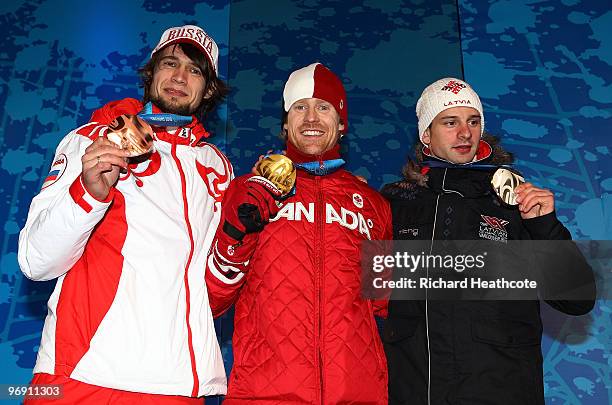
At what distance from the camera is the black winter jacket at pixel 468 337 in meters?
1.94

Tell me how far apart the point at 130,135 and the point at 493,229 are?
120 centimetres

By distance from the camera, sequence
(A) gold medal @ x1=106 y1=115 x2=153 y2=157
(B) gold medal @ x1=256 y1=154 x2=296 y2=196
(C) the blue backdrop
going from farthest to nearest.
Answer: (C) the blue backdrop
(B) gold medal @ x1=256 y1=154 x2=296 y2=196
(A) gold medal @ x1=106 y1=115 x2=153 y2=157

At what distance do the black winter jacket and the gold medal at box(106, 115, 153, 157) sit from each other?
0.98m

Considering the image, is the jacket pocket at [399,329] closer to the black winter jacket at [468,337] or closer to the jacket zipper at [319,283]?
the black winter jacket at [468,337]

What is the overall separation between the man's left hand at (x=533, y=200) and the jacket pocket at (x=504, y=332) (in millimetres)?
341

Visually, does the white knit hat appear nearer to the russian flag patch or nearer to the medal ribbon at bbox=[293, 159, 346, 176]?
the medal ribbon at bbox=[293, 159, 346, 176]

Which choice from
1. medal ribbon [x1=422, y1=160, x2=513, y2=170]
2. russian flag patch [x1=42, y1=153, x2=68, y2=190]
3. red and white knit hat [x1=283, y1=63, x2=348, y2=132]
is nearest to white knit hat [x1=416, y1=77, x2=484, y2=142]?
medal ribbon [x1=422, y1=160, x2=513, y2=170]

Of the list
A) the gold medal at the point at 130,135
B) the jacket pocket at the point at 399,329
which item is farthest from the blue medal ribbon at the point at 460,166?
the gold medal at the point at 130,135

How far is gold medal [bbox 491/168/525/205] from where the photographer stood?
1.99 meters

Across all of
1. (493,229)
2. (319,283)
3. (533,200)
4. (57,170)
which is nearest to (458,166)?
(493,229)

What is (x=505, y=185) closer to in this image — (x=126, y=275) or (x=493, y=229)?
(x=493, y=229)

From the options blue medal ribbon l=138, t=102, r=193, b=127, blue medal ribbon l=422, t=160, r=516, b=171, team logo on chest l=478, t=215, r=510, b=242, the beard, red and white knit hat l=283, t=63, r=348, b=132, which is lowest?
team logo on chest l=478, t=215, r=510, b=242

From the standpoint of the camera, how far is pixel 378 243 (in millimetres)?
2188

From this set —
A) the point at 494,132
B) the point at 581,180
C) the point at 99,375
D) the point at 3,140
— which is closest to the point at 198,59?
the point at 99,375
